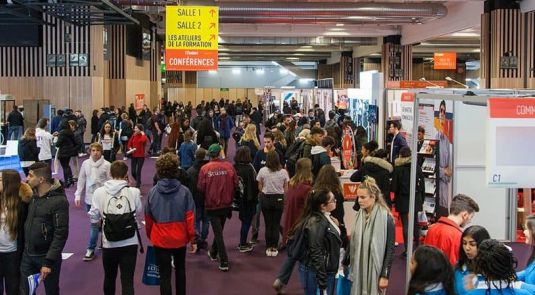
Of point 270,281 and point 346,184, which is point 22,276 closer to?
point 270,281

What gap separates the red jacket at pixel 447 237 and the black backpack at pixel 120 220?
2533mm

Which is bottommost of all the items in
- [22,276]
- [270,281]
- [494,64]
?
[270,281]

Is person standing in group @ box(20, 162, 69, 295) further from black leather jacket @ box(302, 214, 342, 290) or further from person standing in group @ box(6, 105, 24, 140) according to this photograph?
person standing in group @ box(6, 105, 24, 140)

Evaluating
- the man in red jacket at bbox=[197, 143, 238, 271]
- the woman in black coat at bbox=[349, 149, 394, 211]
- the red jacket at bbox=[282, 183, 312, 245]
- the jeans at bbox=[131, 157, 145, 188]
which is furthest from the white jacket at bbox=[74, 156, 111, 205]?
the jeans at bbox=[131, 157, 145, 188]

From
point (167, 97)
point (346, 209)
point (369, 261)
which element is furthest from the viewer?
point (167, 97)

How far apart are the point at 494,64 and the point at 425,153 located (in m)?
9.60

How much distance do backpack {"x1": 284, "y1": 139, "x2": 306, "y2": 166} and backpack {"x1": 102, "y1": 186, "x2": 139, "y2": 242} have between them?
474 cm

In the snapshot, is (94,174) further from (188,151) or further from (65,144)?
(65,144)

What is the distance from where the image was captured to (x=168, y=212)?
5957mm

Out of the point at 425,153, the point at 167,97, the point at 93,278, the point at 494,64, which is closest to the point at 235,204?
the point at 93,278

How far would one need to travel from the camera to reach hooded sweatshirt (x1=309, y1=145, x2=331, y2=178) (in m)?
9.02

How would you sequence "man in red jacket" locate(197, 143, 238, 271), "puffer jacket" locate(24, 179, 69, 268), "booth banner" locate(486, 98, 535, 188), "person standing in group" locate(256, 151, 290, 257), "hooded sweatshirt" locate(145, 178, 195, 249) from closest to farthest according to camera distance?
"booth banner" locate(486, 98, 535, 188), "puffer jacket" locate(24, 179, 69, 268), "hooded sweatshirt" locate(145, 178, 195, 249), "man in red jacket" locate(197, 143, 238, 271), "person standing in group" locate(256, 151, 290, 257)

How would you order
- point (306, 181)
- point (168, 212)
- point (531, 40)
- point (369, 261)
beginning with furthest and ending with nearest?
point (531, 40) → point (306, 181) → point (168, 212) → point (369, 261)

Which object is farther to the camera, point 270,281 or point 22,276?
point 270,281
